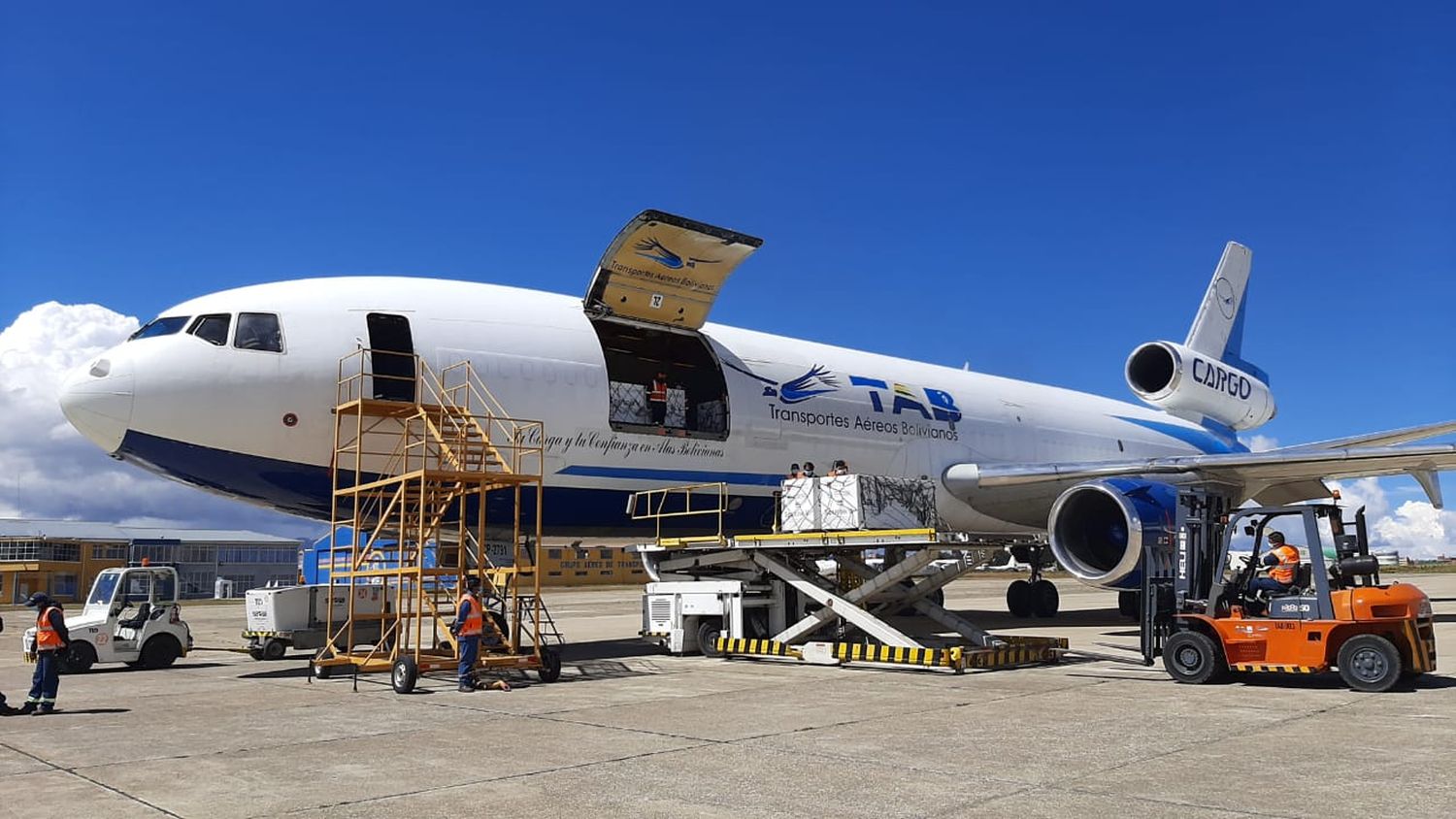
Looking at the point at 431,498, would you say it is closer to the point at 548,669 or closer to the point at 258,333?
the point at 548,669

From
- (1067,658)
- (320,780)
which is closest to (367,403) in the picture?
(320,780)

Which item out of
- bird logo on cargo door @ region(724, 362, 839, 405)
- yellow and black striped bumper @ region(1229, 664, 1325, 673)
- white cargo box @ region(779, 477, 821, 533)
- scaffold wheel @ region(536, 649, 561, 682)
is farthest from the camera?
Answer: bird logo on cargo door @ region(724, 362, 839, 405)

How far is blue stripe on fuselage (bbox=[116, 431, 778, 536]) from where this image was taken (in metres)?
12.6

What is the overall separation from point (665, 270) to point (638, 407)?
193 cm

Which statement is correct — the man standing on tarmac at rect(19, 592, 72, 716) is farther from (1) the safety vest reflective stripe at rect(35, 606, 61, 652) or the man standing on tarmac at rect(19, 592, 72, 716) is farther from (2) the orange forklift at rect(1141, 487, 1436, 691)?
(2) the orange forklift at rect(1141, 487, 1436, 691)

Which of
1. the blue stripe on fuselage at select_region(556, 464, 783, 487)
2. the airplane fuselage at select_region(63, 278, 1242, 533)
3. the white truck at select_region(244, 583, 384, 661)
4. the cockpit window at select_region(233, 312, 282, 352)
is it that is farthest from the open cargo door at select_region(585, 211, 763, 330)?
the white truck at select_region(244, 583, 384, 661)

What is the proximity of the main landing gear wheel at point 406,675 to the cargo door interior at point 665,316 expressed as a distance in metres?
4.52

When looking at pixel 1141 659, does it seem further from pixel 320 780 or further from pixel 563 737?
pixel 320 780

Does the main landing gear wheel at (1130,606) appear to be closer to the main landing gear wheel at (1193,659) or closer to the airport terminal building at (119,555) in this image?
the main landing gear wheel at (1193,659)

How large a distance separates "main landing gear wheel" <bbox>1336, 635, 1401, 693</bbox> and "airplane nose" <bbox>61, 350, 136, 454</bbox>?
12516mm

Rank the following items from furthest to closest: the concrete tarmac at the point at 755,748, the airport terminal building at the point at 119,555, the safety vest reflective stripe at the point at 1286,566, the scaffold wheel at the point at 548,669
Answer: the airport terminal building at the point at 119,555
the scaffold wheel at the point at 548,669
the safety vest reflective stripe at the point at 1286,566
the concrete tarmac at the point at 755,748

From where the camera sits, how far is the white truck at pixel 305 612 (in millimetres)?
Result: 14750

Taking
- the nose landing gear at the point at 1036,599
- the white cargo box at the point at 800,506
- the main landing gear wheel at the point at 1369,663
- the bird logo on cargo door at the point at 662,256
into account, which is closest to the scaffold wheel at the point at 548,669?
the white cargo box at the point at 800,506

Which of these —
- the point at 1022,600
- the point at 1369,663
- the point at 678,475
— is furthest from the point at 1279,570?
the point at 1022,600
